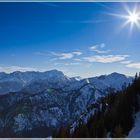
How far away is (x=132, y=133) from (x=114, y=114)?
19.9m

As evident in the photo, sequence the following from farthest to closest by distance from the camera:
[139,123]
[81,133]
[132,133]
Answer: [81,133], [139,123], [132,133]

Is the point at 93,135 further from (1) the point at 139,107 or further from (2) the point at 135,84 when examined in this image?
(2) the point at 135,84

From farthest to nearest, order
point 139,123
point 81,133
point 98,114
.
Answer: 1. point 98,114
2. point 81,133
3. point 139,123

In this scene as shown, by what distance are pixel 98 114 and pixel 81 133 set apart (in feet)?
88.3

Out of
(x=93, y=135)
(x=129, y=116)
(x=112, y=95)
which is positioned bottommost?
(x=93, y=135)

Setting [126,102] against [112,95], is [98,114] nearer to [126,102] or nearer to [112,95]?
[112,95]

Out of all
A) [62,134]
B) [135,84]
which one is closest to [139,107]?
[135,84]

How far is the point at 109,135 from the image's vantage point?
74938mm

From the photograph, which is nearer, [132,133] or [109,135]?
[132,133]

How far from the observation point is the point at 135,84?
88375 millimetres

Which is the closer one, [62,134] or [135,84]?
[62,134]

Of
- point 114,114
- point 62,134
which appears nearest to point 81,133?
point 62,134

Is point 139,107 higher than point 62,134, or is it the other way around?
point 139,107

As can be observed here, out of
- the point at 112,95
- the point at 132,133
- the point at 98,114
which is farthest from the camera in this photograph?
the point at 112,95
